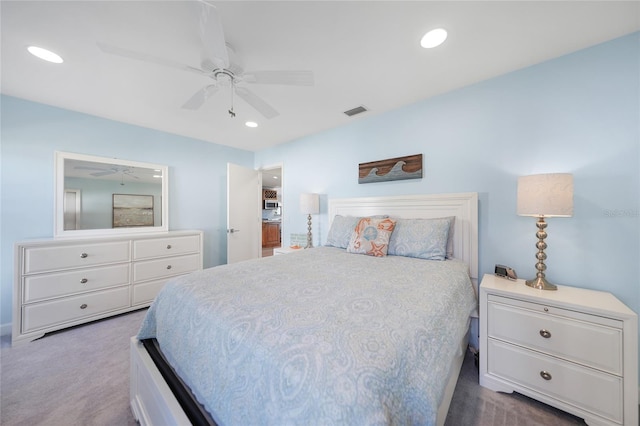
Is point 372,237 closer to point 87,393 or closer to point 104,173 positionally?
point 87,393

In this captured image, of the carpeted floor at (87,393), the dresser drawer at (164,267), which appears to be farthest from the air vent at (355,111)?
the dresser drawer at (164,267)

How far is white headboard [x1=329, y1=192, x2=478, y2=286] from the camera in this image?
6.77ft

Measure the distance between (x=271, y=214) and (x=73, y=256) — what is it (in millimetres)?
6432

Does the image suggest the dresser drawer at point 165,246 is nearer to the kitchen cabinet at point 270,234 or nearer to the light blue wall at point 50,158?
the light blue wall at point 50,158

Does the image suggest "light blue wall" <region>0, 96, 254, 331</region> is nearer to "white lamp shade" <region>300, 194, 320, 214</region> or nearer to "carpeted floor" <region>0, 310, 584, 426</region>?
"carpeted floor" <region>0, 310, 584, 426</region>

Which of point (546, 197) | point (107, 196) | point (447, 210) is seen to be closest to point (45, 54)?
point (107, 196)

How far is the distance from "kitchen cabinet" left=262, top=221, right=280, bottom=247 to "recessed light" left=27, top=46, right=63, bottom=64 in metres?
5.81

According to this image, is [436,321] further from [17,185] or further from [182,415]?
[17,185]

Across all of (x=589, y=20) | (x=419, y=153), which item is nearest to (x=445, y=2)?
(x=589, y=20)

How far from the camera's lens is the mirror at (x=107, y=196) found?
2.60 m

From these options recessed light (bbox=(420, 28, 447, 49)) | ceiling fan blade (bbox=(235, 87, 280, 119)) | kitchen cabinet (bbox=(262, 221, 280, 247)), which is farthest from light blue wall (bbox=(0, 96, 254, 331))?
kitchen cabinet (bbox=(262, 221, 280, 247))

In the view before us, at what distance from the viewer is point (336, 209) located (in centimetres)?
310

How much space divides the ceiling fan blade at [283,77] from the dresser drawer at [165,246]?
2435 millimetres

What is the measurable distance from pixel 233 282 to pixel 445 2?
202 cm
